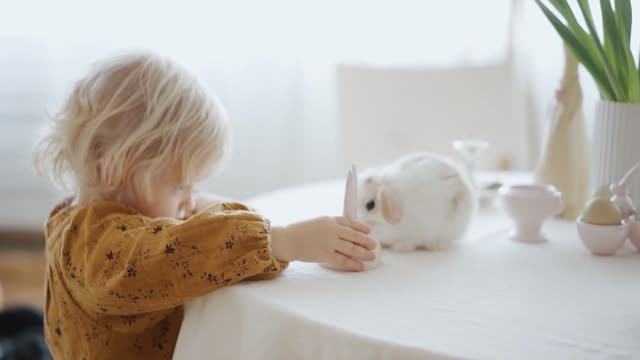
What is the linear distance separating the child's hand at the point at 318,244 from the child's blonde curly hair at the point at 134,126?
0.64 ft

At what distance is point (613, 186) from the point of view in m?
0.99

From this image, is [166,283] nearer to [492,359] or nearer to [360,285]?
[360,285]

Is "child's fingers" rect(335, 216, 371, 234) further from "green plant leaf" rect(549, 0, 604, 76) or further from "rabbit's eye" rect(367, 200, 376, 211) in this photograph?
"green plant leaf" rect(549, 0, 604, 76)

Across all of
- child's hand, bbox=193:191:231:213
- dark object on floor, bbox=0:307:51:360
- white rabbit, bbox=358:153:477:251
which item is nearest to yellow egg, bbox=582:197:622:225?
white rabbit, bbox=358:153:477:251

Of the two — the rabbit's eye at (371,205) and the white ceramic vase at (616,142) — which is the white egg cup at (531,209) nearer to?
the white ceramic vase at (616,142)

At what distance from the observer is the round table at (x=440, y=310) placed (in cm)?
70

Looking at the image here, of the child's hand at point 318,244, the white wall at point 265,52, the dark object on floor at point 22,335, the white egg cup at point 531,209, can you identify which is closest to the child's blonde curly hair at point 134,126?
the child's hand at point 318,244

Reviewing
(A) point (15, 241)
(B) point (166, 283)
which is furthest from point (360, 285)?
(A) point (15, 241)

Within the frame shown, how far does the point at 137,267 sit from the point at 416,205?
0.39 m

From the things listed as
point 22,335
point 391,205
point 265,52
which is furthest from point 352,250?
point 265,52

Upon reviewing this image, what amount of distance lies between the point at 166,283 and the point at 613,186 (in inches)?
24.2

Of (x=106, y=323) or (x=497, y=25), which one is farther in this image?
(x=497, y=25)

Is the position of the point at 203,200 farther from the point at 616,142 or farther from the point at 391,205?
the point at 616,142

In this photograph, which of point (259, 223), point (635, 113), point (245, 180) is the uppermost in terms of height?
point (635, 113)
